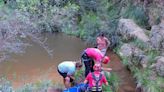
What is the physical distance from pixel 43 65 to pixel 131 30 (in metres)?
2.88

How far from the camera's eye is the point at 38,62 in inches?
441

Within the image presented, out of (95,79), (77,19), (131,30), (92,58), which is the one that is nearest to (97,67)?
(95,79)

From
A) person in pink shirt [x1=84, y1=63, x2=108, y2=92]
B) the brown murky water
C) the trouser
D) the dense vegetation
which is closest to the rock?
the dense vegetation

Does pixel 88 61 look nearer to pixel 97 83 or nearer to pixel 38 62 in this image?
pixel 97 83

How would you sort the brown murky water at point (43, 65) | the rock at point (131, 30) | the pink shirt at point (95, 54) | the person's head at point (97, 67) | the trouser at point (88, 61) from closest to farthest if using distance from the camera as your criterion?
1. the person's head at point (97, 67)
2. the pink shirt at point (95, 54)
3. the trouser at point (88, 61)
4. the brown murky water at point (43, 65)
5. the rock at point (131, 30)

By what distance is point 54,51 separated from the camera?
1304cm

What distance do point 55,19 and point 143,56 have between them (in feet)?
7.81

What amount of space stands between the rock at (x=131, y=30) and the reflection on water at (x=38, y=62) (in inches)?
74.4

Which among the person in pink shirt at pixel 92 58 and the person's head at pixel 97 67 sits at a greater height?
the person in pink shirt at pixel 92 58

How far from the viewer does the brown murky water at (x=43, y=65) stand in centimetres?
876

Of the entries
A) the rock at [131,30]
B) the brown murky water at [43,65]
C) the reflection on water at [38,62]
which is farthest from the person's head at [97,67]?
the rock at [131,30]

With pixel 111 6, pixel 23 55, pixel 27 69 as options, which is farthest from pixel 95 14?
pixel 27 69

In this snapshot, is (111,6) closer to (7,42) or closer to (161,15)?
(161,15)

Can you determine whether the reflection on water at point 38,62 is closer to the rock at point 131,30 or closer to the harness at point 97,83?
the rock at point 131,30
